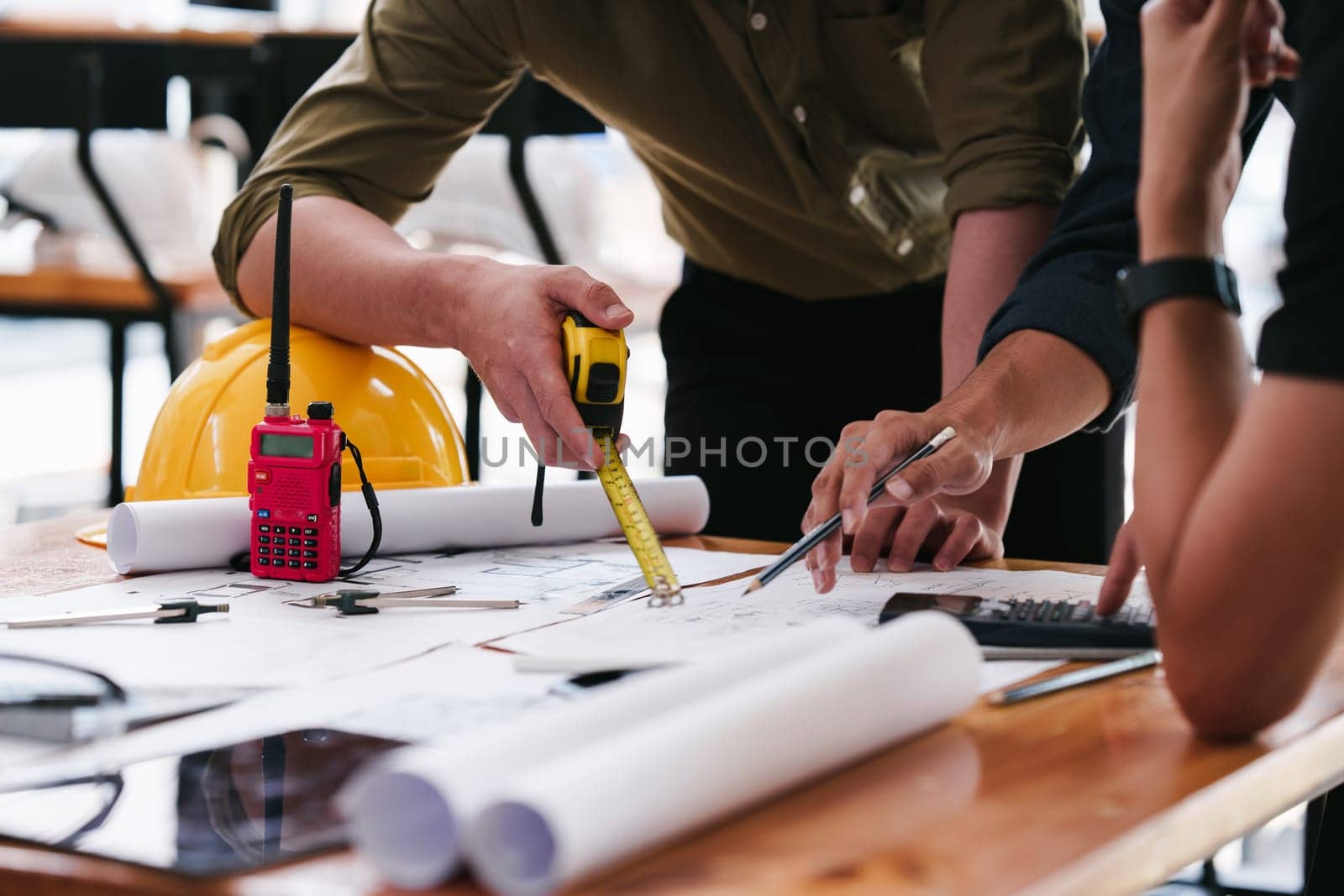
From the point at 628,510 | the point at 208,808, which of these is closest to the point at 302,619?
the point at 628,510

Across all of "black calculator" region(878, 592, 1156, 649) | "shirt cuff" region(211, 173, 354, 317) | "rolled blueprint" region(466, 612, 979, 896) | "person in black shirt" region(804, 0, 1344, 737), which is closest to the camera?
"rolled blueprint" region(466, 612, 979, 896)

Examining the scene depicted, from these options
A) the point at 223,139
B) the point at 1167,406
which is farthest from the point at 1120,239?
the point at 223,139

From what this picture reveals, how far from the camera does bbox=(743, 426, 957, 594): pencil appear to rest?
3.41 ft

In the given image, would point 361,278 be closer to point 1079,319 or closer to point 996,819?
point 1079,319

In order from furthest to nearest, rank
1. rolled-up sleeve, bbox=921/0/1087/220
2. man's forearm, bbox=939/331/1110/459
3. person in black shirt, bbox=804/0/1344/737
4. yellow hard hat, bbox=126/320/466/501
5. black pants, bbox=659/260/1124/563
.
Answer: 1. black pants, bbox=659/260/1124/563
2. rolled-up sleeve, bbox=921/0/1087/220
3. yellow hard hat, bbox=126/320/466/501
4. man's forearm, bbox=939/331/1110/459
5. person in black shirt, bbox=804/0/1344/737

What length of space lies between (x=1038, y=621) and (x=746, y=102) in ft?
2.91

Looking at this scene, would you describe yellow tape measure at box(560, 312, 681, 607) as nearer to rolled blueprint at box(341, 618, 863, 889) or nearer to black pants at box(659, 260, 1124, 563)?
rolled blueprint at box(341, 618, 863, 889)

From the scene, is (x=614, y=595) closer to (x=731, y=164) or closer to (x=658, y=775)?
(x=658, y=775)

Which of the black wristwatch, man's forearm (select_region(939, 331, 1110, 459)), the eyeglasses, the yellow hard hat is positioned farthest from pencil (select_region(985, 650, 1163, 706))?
the yellow hard hat

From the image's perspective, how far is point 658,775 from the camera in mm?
528

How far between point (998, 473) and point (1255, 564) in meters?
0.78

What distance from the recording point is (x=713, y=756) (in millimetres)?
553

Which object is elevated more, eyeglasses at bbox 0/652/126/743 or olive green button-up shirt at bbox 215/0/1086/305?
olive green button-up shirt at bbox 215/0/1086/305

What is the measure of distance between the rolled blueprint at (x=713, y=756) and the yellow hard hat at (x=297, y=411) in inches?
30.0
